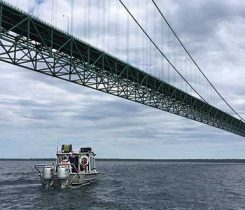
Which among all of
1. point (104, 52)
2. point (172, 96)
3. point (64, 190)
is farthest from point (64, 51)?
point (172, 96)

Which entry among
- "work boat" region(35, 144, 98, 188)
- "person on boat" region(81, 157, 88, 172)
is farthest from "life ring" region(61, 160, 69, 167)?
"person on boat" region(81, 157, 88, 172)

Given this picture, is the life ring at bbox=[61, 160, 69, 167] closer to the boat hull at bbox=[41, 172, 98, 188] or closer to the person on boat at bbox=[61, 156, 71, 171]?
the person on boat at bbox=[61, 156, 71, 171]

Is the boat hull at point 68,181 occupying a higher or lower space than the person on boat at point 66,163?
lower

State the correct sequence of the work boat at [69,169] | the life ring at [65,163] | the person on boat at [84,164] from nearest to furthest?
the work boat at [69,169]
the life ring at [65,163]
the person on boat at [84,164]

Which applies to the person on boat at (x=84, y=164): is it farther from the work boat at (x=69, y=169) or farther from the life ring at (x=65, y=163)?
the life ring at (x=65, y=163)

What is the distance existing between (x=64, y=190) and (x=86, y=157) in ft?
20.7

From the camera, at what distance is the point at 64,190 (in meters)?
38.2

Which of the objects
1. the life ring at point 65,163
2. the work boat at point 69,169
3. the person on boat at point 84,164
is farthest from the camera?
the person on boat at point 84,164

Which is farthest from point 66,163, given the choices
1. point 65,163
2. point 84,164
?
point 84,164

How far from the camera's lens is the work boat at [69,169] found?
38.8m

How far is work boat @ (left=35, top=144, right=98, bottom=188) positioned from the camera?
3875cm

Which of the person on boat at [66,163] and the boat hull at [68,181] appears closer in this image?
the boat hull at [68,181]

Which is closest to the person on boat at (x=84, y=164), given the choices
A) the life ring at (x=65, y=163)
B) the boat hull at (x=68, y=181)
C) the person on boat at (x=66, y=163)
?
the boat hull at (x=68, y=181)

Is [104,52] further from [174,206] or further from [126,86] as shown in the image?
[174,206]
